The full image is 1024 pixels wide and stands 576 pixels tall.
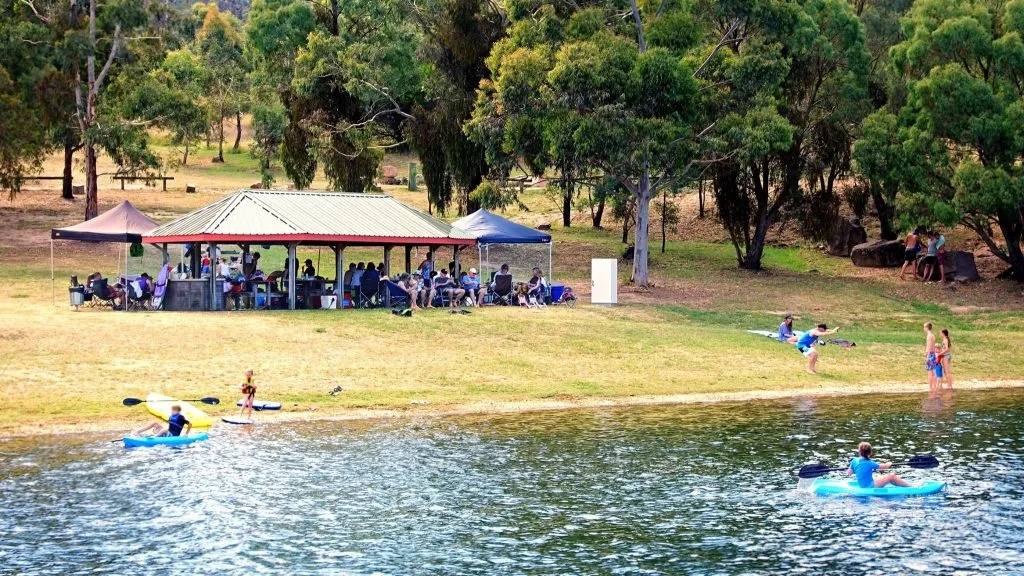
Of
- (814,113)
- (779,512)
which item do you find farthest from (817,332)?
Result: (814,113)

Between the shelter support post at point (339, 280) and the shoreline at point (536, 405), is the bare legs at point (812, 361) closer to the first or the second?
the shoreline at point (536, 405)

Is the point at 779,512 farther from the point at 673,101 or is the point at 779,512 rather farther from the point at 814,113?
the point at 814,113

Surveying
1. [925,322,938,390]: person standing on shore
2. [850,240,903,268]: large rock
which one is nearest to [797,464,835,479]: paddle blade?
[925,322,938,390]: person standing on shore

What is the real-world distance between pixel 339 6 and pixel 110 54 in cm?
1314

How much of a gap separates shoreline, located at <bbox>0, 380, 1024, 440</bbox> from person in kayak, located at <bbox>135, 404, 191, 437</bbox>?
4.72ft

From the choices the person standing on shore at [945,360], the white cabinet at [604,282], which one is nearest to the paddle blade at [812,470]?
the person standing on shore at [945,360]

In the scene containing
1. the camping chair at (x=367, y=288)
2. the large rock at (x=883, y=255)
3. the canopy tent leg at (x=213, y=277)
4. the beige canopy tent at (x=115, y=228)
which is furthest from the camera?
the large rock at (x=883, y=255)

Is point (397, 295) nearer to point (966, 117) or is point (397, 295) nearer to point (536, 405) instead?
point (536, 405)

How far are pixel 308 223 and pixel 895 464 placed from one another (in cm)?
2391

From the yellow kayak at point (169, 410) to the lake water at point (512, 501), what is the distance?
2.32 ft

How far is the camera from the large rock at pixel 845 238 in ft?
209

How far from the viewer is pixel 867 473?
876 inches

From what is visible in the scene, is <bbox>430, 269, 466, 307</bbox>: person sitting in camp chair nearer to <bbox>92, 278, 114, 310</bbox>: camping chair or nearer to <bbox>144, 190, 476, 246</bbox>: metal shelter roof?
<bbox>144, 190, 476, 246</bbox>: metal shelter roof

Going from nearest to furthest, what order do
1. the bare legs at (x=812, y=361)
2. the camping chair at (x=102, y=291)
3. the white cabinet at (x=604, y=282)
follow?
the bare legs at (x=812, y=361)
the camping chair at (x=102, y=291)
the white cabinet at (x=604, y=282)
